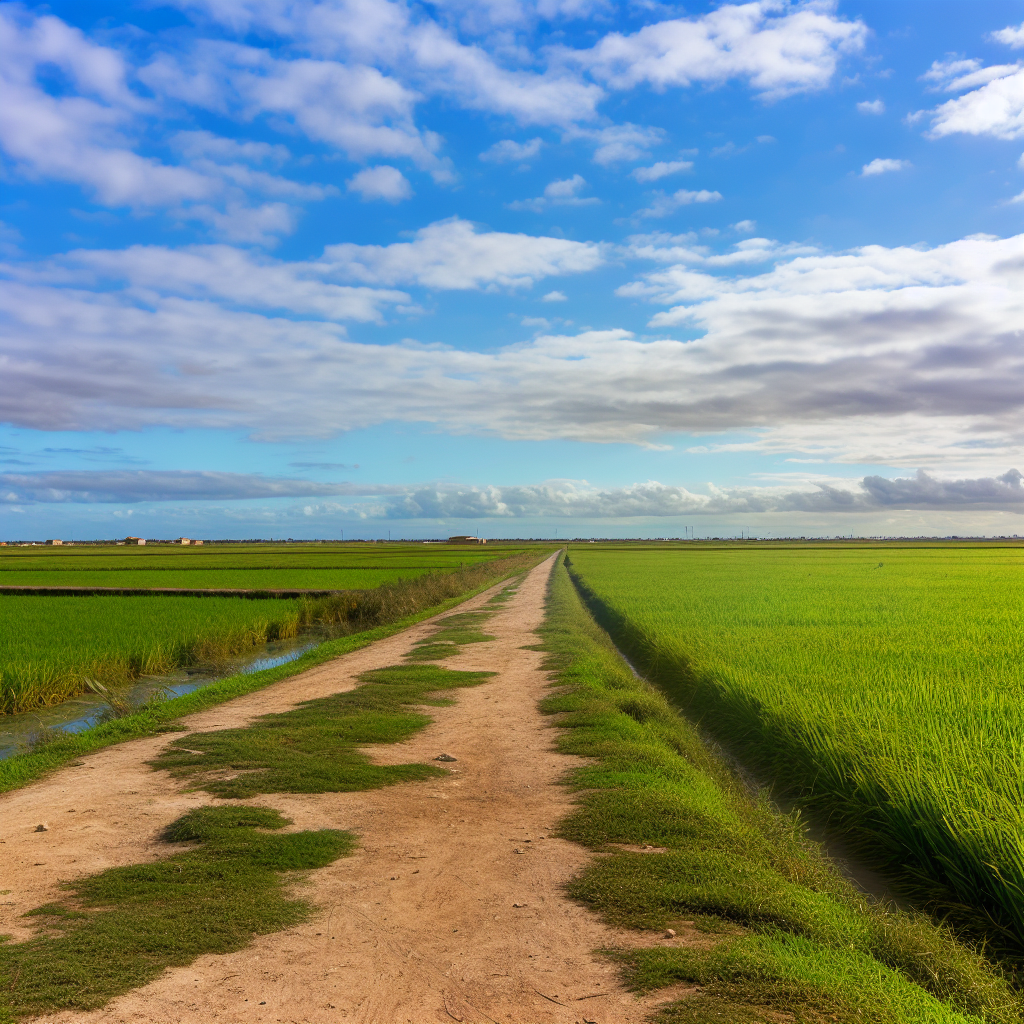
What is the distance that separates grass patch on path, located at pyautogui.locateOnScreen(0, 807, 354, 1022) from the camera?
3555 millimetres

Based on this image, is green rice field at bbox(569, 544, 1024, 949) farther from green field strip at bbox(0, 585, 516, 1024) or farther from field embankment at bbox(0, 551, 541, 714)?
field embankment at bbox(0, 551, 541, 714)

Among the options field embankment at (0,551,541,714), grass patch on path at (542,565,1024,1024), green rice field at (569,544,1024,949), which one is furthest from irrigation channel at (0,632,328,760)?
green rice field at (569,544,1024,949)

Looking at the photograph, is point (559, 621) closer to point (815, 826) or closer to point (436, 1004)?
point (815, 826)

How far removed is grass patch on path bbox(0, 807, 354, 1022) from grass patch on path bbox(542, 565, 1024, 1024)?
1998 mm

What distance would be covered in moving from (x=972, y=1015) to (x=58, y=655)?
49.6 ft

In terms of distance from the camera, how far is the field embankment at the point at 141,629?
12.8 metres

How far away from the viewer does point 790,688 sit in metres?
9.76

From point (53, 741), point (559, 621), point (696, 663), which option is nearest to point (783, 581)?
point (559, 621)

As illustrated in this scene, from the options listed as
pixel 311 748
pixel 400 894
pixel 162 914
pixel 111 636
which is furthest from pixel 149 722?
pixel 111 636

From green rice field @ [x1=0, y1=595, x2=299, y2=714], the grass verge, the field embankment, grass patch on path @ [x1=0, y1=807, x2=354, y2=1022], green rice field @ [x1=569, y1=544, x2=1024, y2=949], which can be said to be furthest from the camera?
the field embankment

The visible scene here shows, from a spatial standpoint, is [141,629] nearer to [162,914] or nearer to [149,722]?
[149,722]

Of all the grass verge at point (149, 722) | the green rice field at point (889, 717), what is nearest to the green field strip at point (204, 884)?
the grass verge at point (149, 722)

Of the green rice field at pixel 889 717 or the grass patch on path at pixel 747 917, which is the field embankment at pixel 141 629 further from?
the grass patch on path at pixel 747 917

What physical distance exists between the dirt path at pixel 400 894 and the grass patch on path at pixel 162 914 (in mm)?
141
